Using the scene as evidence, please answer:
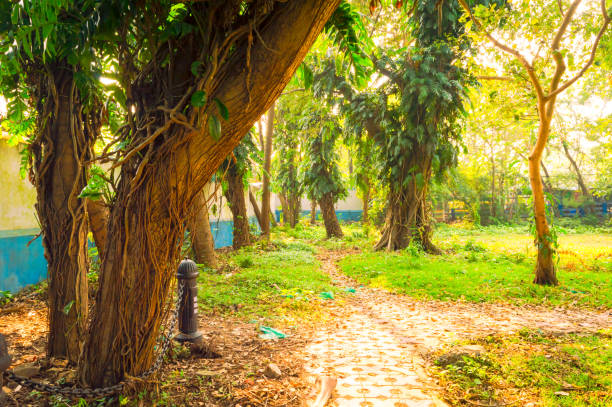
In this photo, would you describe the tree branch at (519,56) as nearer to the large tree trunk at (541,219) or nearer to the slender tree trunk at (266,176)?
the large tree trunk at (541,219)

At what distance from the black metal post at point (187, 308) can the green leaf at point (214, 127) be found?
201 centimetres

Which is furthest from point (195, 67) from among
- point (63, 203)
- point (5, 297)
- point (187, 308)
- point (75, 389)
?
point (5, 297)

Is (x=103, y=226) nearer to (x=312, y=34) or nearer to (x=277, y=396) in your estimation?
(x=277, y=396)

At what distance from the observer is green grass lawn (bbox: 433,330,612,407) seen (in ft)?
8.61

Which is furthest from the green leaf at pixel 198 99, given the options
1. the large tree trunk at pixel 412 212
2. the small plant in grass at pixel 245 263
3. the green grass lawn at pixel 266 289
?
the large tree trunk at pixel 412 212

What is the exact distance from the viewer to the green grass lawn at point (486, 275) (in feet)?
20.9

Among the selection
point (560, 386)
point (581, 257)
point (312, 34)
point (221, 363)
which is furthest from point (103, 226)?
point (581, 257)

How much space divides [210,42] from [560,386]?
3.40 m

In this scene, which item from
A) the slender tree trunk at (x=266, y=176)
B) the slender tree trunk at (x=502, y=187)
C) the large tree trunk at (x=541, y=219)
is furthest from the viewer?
the slender tree trunk at (x=502, y=187)

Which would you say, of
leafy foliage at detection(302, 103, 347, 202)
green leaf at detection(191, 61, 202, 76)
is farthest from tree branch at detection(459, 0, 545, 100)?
leafy foliage at detection(302, 103, 347, 202)

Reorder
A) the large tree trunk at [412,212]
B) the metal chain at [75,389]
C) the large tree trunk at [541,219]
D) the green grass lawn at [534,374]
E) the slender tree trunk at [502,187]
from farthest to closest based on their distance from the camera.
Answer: the slender tree trunk at [502,187]
the large tree trunk at [412,212]
the large tree trunk at [541,219]
the green grass lawn at [534,374]
the metal chain at [75,389]

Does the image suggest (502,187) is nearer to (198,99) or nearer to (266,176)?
(266,176)

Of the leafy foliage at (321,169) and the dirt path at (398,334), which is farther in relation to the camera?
the leafy foliage at (321,169)

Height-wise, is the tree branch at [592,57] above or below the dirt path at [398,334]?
above
